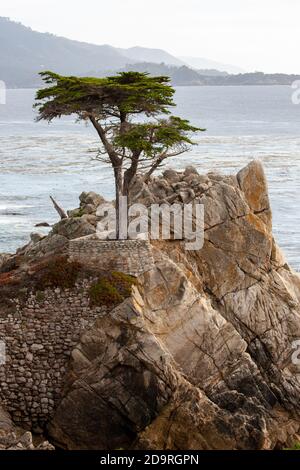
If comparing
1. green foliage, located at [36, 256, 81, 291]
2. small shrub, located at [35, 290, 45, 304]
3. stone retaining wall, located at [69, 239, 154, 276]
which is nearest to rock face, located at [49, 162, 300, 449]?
stone retaining wall, located at [69, 239, 154, 276]

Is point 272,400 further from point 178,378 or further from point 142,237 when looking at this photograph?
point 142,237

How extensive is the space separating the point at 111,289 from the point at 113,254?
201 centimetres

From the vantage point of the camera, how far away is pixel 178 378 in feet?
105

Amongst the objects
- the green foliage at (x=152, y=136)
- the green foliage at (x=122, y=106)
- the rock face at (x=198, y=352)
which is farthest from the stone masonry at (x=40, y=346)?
the green foliage at (x=152, y=136)

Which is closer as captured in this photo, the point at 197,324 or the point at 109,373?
the point at 109,373

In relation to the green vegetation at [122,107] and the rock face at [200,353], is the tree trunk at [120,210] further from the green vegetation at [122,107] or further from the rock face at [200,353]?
the rock face at [200,353]

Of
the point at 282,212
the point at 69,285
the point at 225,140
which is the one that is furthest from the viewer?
the point at 225,140

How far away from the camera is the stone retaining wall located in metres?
34.8

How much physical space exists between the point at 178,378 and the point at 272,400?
503 cm

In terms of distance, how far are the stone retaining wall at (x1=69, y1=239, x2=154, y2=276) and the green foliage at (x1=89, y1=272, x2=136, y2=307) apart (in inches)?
29.1

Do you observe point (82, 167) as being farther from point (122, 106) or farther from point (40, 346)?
point (40, 346)

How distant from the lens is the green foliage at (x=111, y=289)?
109ft

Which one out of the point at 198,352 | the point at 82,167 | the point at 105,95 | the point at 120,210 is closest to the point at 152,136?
the point at 105,95

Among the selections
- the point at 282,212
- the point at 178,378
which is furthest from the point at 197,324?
the point at 282,212
